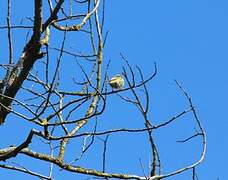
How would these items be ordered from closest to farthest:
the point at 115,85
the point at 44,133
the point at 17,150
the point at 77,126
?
the point at 44,133 < the point at 17,150 < the point at 77,126 < the point at 115,85

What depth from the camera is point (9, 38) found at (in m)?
3.25

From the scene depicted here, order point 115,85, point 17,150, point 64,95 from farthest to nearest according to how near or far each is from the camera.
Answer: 1. point 115,85
2. point 64,95
3. point 17,150

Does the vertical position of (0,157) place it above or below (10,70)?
below

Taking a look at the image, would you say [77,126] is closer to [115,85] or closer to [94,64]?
[94,64]

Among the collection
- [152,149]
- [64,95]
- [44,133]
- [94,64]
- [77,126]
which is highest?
[94,64]

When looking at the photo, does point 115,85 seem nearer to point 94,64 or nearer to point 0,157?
point 94,64

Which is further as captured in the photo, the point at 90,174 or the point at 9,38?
the point at 90,174

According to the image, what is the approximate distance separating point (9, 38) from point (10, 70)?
7.5 inches

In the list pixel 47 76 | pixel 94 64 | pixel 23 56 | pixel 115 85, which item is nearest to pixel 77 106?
pixel 47 76

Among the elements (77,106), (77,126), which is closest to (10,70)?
(77,106)

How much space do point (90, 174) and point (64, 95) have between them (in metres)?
0.88

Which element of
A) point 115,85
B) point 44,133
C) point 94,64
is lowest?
point 44,133

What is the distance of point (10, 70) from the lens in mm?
3270

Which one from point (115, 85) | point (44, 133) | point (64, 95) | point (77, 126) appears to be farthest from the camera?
point (115, 85)
